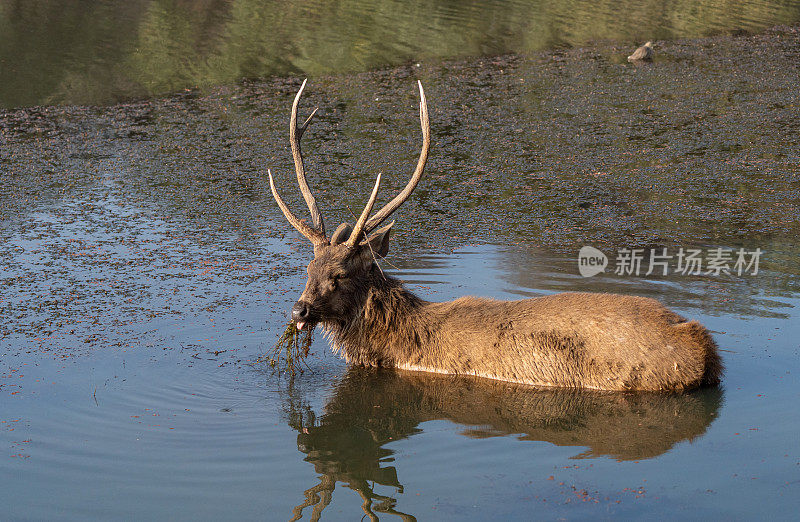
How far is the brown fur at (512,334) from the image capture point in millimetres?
6281

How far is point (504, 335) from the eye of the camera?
6.69m

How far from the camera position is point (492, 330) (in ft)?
→ 22.1

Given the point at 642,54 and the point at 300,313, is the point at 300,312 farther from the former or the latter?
the point at 642,54

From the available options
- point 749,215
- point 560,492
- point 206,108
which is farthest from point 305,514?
point 206,108

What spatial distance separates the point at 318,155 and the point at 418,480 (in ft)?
25.7

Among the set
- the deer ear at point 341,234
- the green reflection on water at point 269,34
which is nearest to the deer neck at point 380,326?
the deer ear at point 341,234

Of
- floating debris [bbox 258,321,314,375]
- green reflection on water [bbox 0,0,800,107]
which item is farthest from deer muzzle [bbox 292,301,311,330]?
green reflection on water [bbox 0,0,800,107]

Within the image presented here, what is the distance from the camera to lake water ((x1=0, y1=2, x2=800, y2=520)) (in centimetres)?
545

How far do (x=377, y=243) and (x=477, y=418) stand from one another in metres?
1.55

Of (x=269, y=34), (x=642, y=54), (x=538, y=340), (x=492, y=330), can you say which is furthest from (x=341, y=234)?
(x=269, y=34)

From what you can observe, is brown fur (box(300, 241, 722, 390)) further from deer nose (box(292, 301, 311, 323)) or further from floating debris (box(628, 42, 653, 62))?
floating debris (box(628, 42, 653, 62))

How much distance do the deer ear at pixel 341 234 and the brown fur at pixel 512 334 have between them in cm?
6

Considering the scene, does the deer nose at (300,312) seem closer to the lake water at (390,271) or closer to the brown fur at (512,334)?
the brown fur at (512,334)

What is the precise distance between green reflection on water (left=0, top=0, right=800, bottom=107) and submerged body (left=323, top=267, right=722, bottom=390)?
1057 cm
